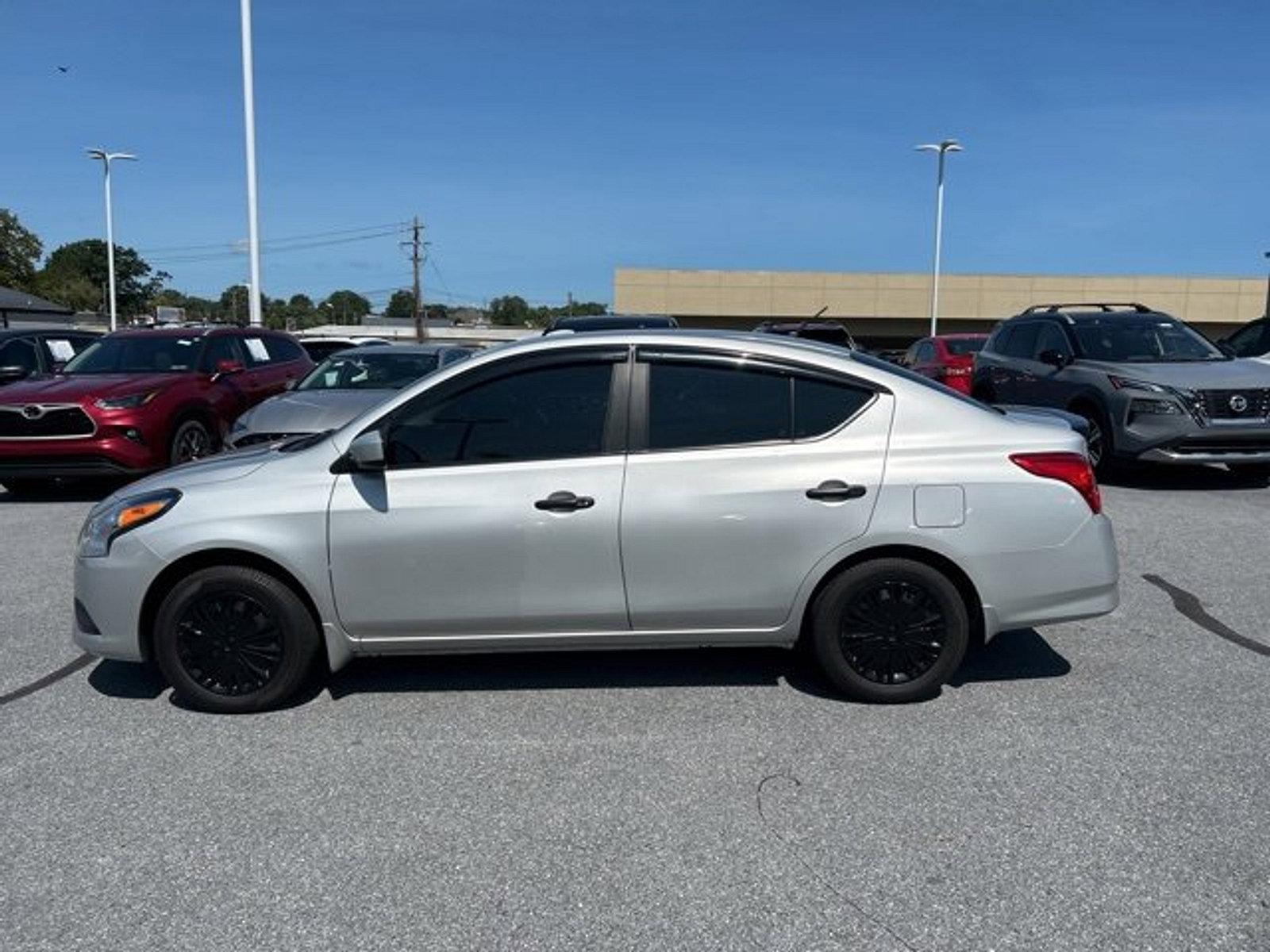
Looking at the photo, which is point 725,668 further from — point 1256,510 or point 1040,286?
point 1040,286

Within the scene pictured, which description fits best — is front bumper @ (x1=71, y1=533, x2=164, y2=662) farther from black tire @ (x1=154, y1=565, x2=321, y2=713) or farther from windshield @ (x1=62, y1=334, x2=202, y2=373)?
windshield @ (x1=62, y1=334, x2=202, y2=373)

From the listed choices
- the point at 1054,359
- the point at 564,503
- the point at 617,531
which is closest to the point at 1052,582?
the point at 617,531

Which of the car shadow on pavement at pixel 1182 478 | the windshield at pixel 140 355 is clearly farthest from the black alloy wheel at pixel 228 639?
the car shadow on pavement at pixel 1182 478

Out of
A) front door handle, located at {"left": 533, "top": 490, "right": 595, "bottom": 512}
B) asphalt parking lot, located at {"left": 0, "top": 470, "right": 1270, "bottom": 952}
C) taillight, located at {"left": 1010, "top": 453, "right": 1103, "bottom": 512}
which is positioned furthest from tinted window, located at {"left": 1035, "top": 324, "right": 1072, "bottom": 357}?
front door handle, located at {"left": 533, "top": 490, "right": 595, "bottom": 512}

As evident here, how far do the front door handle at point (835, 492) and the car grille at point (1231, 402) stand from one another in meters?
6.79

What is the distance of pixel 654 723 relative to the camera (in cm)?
434

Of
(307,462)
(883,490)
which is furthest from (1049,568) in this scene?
(307,462)

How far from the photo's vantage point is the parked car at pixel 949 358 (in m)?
16.2

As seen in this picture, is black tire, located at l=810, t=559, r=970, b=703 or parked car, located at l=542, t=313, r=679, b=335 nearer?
black tire, located at l=810, t=559, r=970, b=703

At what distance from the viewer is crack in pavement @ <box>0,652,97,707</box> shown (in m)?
4.77

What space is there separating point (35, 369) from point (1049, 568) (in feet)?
42.4

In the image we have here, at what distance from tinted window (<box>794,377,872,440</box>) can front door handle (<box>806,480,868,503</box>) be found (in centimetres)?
25

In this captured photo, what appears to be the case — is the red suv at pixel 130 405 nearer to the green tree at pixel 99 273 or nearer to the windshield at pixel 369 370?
the windshield at pixel 369 370

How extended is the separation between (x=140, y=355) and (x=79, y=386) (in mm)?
1157
